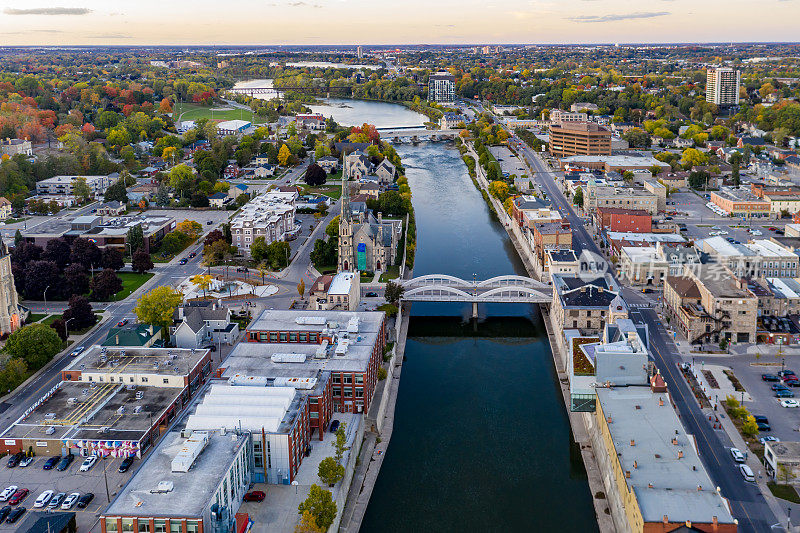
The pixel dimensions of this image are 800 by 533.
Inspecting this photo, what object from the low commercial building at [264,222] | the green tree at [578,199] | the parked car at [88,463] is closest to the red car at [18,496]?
the parked car at [88,463]

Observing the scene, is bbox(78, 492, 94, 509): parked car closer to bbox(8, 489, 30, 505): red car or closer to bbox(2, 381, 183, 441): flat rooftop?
bbox(8, 489, 30, 505): red car

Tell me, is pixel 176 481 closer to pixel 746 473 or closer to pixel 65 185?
pixel 746 473

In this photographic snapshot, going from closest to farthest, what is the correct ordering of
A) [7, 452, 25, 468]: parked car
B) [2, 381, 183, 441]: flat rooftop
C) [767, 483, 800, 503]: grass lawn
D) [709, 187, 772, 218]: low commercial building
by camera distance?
[767, 483, 800, 503]: grass lawn → [7, 452, 25, 468]: parked car → [2, 381, 183, 441]: flat rooftop → [709, 187, 772, 218]: low commercial building

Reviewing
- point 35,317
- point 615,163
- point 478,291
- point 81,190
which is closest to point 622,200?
point 615,163

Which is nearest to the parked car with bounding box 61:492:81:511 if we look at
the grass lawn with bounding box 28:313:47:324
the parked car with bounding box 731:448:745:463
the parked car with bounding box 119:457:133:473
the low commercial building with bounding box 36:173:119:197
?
the parked car with bounding box 119:457:133:473

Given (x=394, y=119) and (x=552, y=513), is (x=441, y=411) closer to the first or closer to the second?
(x=552, y=513)

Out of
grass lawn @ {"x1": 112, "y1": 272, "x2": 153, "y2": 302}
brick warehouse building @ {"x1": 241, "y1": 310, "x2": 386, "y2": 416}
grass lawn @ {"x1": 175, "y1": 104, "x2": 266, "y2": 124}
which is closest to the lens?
brick warehouse building @ {"x1": 241, "y1": 310, "x2": 386, "y2": 416}
